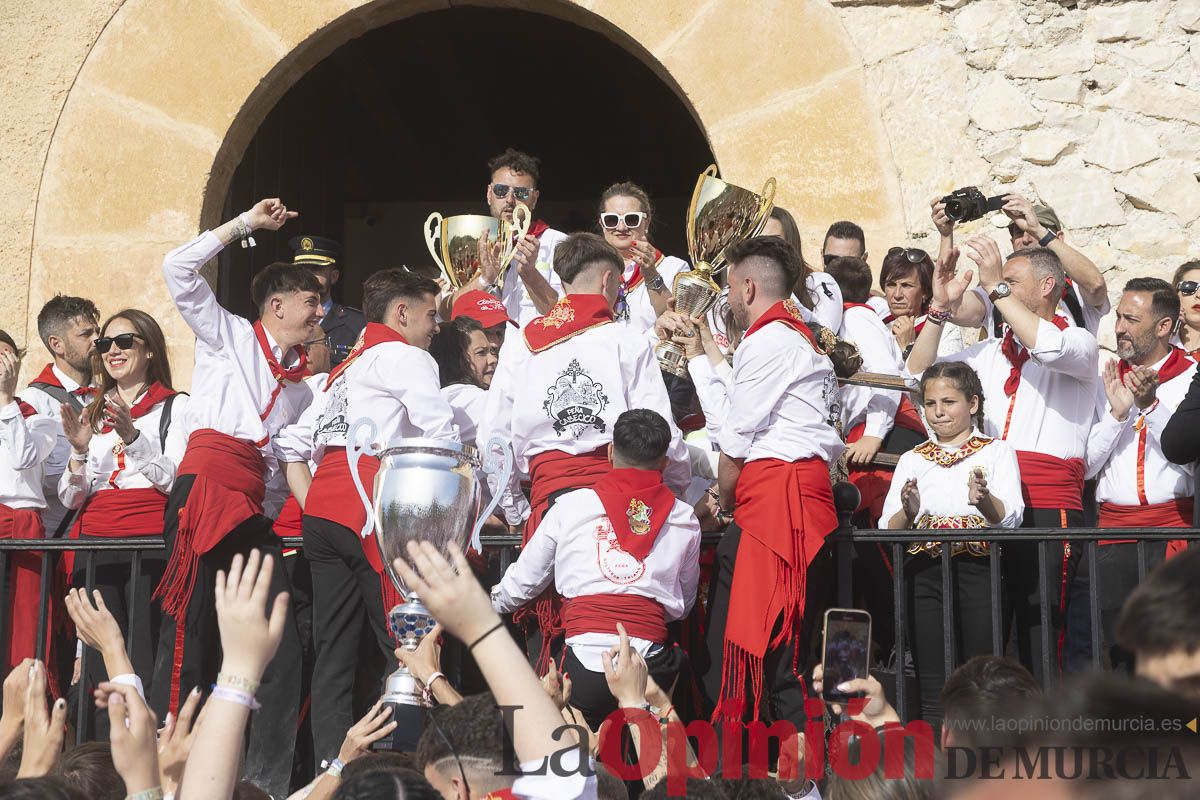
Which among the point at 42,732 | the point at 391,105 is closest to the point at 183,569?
the point at 42,732

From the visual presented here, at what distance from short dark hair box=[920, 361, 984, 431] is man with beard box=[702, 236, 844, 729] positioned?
1.36ft

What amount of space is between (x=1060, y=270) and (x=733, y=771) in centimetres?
239

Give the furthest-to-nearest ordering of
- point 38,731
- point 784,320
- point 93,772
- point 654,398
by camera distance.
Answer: point 654,398, point 784,320, point 93,772, point 38,731

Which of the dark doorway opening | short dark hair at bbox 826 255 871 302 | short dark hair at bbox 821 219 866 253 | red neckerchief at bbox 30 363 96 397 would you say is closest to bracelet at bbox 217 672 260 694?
short dark hair at bbox 826 255 871 302

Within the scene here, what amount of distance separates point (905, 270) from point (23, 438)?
12.0ft

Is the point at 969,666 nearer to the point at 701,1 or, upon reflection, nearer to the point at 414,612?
the point at 414,612

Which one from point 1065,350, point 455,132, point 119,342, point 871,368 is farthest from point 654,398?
point 455,132

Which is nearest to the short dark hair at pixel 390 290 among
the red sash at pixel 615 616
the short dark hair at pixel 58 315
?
the red sash at pixel 615 616

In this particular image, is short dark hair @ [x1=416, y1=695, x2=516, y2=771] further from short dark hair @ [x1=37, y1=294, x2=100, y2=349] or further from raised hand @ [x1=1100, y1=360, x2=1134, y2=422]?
short dark hair @ [x1=37, y1=294, x2=100, y2=349]

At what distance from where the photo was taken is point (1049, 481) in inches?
197

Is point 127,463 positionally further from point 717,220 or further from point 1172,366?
point 1172,366

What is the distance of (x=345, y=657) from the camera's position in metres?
4.89

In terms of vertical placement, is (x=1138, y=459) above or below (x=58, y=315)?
below

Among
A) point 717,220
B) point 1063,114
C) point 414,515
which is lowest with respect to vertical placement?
point 414,515
